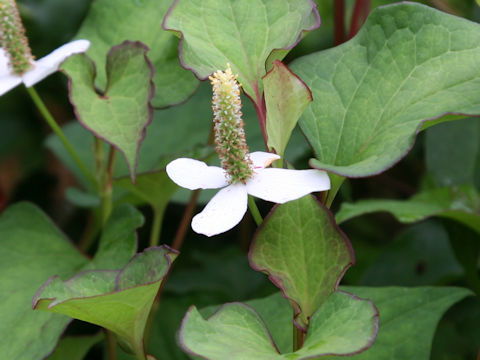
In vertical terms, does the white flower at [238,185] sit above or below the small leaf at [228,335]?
above

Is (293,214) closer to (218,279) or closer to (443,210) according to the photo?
(443,210)

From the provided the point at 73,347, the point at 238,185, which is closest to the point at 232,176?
the point at 238,185

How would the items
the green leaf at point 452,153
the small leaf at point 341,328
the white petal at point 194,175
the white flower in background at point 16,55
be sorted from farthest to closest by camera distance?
the green leaf at point 452,153
the white flower in background at point 16,55
the white petal at point 194,175
the small leaf at point 341,328

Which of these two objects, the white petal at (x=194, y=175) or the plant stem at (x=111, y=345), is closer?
the white petal at (x=194, y=175)

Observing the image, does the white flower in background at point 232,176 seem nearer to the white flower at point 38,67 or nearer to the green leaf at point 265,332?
the green leaf at point 265,332

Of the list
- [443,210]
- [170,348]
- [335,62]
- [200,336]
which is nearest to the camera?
[200,336]

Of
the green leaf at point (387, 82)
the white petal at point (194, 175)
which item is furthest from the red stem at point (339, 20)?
the white petal at point (194, 175)

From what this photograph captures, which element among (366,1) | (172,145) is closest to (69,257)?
(172,145)
